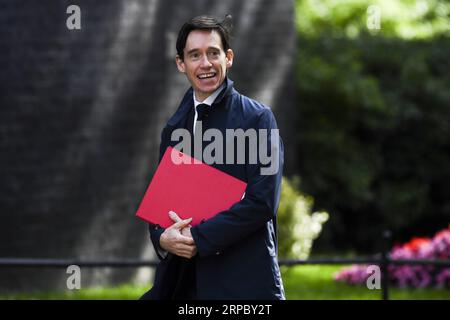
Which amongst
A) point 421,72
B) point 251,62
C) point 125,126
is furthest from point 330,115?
point 125,126

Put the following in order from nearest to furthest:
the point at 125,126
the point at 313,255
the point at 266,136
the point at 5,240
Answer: the point at 266,136 → the point at 5,240 → the point at 125,126 → the point at 313,255

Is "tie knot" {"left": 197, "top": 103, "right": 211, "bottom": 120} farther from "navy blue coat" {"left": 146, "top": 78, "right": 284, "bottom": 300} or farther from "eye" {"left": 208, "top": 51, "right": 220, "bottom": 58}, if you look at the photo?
"eye" {"left": 208, "top": 51, "right": 220, "bottom": 58}

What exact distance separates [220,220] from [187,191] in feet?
0.74

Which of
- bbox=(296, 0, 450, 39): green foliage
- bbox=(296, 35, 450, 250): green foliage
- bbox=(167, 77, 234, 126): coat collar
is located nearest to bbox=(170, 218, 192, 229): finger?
bbox=(167, 77, 234, 126): coat collar

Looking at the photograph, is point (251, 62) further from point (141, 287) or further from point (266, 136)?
point (266, 136)

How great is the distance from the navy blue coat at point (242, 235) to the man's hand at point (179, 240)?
37mm

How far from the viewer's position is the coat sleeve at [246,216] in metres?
3.72

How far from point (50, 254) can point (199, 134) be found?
5682 millimetres

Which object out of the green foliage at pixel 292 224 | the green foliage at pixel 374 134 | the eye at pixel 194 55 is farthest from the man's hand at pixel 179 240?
the green foliage at pixel 374 134

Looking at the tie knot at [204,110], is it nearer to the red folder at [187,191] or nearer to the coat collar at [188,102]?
the coat collar at [188,102]

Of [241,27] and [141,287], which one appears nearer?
[141,287]

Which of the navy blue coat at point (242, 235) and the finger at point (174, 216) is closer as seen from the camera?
the navy blue coat at point (242, 235)

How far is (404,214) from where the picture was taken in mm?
13359

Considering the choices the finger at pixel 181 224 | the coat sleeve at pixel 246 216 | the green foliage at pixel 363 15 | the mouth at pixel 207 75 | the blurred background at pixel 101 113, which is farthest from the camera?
the green foliage at pixel 363 15
